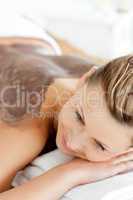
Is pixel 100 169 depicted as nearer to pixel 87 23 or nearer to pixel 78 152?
pixel 78 152

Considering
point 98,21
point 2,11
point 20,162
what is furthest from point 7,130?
point 98,21

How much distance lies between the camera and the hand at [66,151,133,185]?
119cm

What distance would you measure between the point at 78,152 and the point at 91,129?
0.12 meters

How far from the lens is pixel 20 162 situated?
131 cm

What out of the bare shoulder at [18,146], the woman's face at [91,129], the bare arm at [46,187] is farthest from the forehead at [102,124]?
the bare shoulder at [18,146]

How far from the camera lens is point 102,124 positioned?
109 cm

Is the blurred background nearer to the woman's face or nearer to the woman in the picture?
the woman

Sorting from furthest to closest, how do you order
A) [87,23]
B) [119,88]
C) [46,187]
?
[87,23]
[46,187]
[119,88]

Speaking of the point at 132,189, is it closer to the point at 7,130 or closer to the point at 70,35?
the point at 7,130

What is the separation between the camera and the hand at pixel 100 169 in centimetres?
119

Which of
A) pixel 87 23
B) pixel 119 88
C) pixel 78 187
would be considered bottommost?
pixel 78 187

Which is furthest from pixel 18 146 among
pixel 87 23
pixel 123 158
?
pixel 87 23

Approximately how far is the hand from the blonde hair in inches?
6.9

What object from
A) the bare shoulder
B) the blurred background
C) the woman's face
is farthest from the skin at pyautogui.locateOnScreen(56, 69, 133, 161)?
the blurred background
